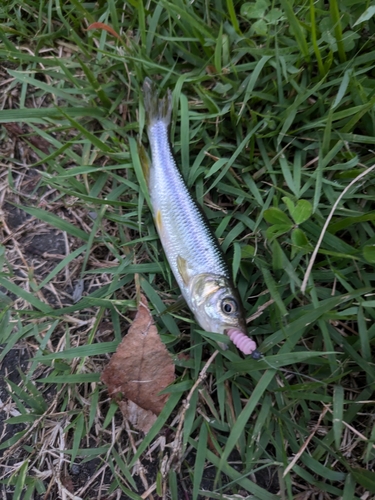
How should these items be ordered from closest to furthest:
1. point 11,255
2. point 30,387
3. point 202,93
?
point 30,387 < point 202,93 < point 11,255

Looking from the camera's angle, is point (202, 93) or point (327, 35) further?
point (202, 93)

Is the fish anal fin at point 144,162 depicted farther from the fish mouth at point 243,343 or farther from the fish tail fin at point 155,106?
the fish mouth at point 243,343

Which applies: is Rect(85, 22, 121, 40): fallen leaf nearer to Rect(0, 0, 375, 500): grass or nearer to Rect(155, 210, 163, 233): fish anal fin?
Rect(0, 0, 375, 500): grass

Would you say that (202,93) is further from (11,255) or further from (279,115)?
(11,255)

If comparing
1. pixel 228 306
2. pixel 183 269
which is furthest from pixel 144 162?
pixel 228 306

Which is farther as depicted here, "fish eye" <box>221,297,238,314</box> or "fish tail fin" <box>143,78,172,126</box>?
"fish tail fin" <box>143,78,172,126</box>

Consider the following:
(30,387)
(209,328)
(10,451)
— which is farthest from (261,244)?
(10,451)

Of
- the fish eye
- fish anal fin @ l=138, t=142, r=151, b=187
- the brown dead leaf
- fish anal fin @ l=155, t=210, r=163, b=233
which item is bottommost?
the brown dead leaf

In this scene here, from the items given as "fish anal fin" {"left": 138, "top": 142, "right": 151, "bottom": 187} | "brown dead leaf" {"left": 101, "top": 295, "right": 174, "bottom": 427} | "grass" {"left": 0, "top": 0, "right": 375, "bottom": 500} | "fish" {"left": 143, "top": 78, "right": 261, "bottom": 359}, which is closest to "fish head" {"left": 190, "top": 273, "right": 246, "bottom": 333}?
"fish" {"left": 143, "top": 78, "right": 261, "bottom": 359}
